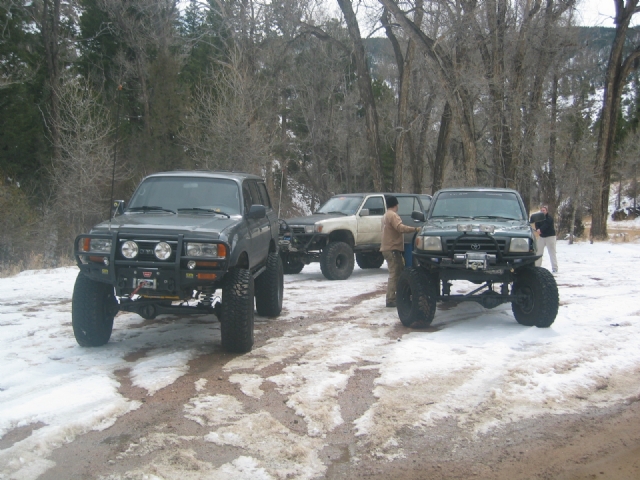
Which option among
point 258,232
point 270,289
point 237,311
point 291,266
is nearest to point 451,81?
point 291,266

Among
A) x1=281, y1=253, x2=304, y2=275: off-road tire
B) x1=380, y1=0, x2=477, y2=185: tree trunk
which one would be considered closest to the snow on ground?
x1=281, y1=253, x2=304, y2=275: off-road tire

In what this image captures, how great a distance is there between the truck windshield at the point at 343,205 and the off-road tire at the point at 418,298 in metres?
6.06

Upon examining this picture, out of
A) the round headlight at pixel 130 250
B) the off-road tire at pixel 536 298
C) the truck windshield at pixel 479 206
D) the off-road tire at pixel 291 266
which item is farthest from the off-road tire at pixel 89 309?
the off-road tire at pixel 291 266

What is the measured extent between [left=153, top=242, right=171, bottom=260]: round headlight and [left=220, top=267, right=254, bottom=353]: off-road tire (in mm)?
751

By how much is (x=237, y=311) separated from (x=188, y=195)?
1.98 m

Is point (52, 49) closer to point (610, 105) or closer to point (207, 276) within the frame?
point (610, 105)

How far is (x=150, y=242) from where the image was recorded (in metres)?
6.56

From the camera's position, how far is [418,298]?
8445 mm

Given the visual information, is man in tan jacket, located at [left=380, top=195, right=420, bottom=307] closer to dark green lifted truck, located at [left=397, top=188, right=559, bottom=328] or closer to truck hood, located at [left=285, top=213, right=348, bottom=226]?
dark green lifted truck, located at [left=397, top=188, right=559, bottom=328]

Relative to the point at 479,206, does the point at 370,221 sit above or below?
below

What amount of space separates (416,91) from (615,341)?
2895 cm

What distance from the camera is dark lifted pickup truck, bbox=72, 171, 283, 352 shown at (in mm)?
6508

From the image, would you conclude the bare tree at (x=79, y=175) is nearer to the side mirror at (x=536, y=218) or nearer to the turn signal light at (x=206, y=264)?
the turn signal light at (x=206, y=264)

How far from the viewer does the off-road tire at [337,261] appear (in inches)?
539
